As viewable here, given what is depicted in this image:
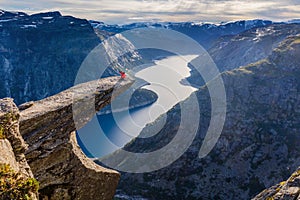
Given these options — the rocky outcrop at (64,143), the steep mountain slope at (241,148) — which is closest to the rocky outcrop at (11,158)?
the rocky outcrop at (64,143)

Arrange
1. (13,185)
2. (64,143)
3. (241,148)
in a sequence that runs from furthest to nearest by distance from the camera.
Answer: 1. (241,148)
2. (64,143)
3. (13,185)

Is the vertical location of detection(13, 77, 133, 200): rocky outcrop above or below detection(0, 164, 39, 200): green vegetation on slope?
below

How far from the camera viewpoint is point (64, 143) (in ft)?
55.2

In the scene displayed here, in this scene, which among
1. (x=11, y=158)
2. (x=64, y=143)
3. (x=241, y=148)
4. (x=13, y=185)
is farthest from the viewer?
(x=241, y=148)

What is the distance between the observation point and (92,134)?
604ft

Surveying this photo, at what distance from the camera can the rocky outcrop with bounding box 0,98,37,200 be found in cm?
957

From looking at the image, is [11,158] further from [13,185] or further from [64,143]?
[64,143]

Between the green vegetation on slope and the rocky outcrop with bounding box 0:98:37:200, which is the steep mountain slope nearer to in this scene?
the rocky outcrop with bounding box 0:98:37:200

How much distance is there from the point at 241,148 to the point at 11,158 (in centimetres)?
10341

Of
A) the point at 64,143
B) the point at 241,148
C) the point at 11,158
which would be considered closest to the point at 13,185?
the point at 11,158

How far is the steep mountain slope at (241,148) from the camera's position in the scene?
98000 millimetres

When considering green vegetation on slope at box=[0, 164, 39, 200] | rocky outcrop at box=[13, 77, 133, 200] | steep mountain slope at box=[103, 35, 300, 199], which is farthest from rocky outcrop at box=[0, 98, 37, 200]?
steep mountain slope at box=[103, 35, 300, 199]

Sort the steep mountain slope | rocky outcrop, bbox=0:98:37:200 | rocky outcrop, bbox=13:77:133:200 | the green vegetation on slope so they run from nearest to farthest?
the green vegetation on slope < rocky outcrop, bbox=0:98:37:200 < rocky outcrop, bbox=13:77:133:200 < the steep mountain slope

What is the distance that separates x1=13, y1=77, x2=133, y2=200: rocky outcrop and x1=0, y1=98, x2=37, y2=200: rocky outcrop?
1.75 metres
